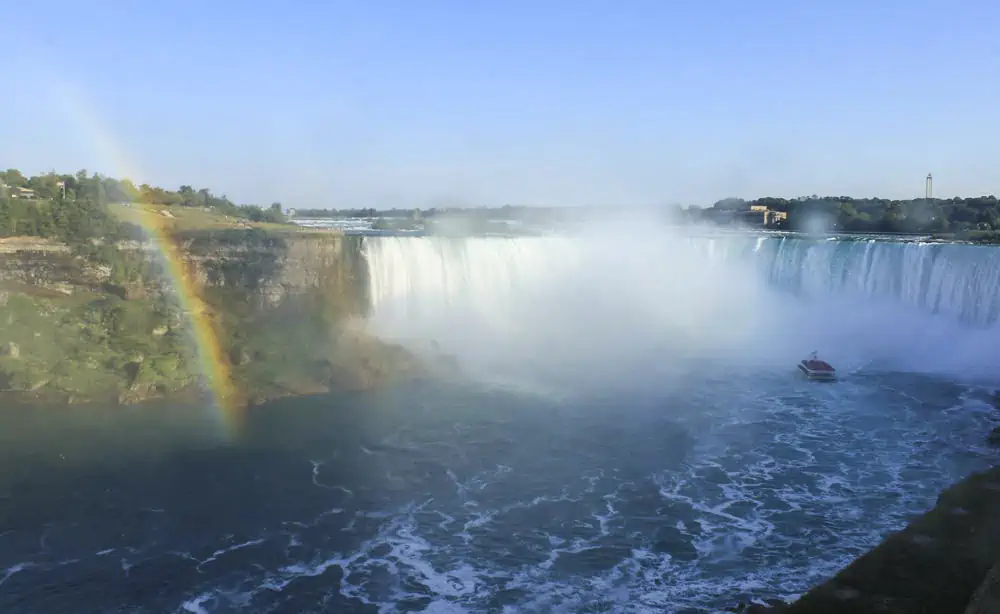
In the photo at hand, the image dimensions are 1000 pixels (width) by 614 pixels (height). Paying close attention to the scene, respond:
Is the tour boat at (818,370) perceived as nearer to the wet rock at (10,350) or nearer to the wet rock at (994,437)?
the wet rock at (994,437)

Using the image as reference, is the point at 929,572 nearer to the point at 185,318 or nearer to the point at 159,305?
the point at 185,318

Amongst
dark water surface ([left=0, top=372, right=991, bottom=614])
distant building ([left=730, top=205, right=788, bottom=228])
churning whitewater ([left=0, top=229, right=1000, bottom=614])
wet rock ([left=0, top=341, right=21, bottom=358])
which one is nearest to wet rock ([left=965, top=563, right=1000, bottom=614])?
churning whitewater ([left=0, top=229, right=1000, bottom=614])

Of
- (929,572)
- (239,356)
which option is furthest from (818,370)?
(239,356)

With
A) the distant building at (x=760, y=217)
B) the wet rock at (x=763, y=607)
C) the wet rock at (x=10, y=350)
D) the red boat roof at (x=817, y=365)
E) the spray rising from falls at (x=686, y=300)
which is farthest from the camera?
the distant building at (x=760, y=217)

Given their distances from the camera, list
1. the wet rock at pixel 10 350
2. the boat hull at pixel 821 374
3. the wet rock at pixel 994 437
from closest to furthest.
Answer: the wet rock at pixel 994 437, the wet rock at pixel 10 350, the boat hull at pixel 821 374

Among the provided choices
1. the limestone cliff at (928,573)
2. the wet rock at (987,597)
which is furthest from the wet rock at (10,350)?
the wet rock at (987,597)
